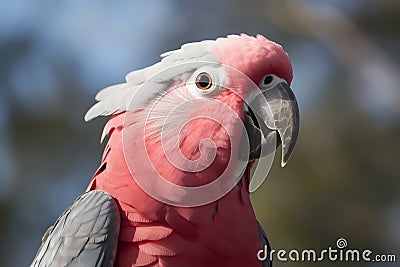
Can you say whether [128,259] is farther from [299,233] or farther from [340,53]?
[340,53]

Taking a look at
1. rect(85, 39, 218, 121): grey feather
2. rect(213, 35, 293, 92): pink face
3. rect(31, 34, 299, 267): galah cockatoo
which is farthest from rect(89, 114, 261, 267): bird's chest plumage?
rect(213, 35, 293, 92): pink face

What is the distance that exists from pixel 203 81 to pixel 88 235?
621 mm

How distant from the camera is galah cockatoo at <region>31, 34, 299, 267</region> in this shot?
2.10 metres

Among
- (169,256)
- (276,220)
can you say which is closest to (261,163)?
(169,256)

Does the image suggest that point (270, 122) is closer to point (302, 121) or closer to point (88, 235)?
point (88, 235)

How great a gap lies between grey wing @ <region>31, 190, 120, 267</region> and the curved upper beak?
507mm

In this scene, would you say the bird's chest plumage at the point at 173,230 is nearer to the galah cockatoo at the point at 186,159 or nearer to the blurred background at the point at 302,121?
the galah cockatoo at the point at 186,159

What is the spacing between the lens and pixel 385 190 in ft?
21.8

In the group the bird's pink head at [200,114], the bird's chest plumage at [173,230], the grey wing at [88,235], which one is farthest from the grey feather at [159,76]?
the grey wing at [88,235]

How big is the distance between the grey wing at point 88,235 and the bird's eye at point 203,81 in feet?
1.53

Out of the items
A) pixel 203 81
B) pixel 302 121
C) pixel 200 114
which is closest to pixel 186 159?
pixel 200 114

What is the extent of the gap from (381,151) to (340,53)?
1.17 m

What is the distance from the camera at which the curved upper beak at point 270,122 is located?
2.22 m

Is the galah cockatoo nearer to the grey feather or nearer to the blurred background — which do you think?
the grey feather
